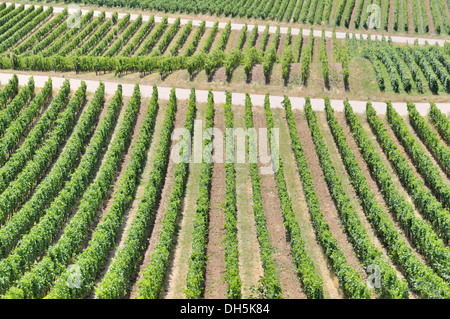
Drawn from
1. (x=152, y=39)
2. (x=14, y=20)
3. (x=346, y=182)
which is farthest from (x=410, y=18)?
(x=14, y=20)

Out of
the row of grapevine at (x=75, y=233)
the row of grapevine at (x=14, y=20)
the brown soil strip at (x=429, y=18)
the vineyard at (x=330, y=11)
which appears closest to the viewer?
the row of grapevine at (x=75, y=233)

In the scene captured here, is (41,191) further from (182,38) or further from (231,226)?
(182,38)

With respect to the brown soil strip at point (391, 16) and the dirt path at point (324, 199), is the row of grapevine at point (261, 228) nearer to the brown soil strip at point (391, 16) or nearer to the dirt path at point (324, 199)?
the dirt path at point (324, 199)

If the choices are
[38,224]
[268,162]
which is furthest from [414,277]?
[38,224]

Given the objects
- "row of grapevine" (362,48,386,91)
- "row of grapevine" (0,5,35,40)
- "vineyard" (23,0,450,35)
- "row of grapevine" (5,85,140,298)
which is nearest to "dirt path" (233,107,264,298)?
"row of grapevine" (5,85,140,298)

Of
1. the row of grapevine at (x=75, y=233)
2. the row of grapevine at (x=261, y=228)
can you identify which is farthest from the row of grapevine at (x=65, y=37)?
the row of grapevine at (x=261, y=228)

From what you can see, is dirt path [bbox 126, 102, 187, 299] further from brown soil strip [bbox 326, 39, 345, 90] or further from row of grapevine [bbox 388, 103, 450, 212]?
row of grapevine [bbox 388, 103, 450, 212]
